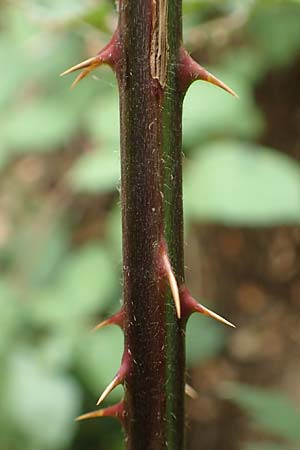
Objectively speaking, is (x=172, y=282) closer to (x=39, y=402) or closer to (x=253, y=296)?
(x=39, y=402)

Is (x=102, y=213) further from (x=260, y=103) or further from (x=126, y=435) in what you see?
(x=126, y=435)

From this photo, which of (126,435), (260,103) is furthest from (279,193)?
(260,103)

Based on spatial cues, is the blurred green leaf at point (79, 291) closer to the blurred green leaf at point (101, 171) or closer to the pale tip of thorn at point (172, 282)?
the blurred green leaf at point (101, 171)

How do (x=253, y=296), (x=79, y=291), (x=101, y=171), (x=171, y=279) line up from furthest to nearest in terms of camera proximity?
(x=253, y=296), (x=79, y=291), (x=101, y=171), (x=171, y=279)

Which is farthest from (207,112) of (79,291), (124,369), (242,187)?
(124,369)

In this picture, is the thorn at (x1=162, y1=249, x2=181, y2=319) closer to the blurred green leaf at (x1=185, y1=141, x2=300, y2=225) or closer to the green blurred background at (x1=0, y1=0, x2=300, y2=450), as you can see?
the green blurred background at (x1=0, y1=0, x2=300, y2=450)

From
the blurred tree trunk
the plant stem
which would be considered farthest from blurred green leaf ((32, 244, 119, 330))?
the plant stem
